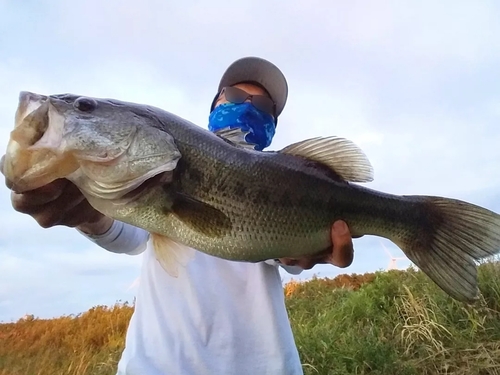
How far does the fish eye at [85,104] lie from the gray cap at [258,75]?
5.95 ft

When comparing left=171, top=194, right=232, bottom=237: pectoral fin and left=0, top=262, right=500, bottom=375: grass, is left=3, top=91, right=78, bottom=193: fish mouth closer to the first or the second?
left=171, top=194, right=232, bottom=237: pectoral fin

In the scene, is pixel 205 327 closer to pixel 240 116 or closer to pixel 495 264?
→ pixel 240 116

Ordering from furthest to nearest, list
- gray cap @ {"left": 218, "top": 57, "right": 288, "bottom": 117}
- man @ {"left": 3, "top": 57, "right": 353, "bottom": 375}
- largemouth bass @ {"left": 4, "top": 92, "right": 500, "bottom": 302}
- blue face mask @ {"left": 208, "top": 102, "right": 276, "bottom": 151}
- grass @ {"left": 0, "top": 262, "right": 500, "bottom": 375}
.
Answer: grass @ {"left": 0, "top": 262, "right": 500, "bottom": 375} → gray cap @ {"left": 218, "top": 57, "right": 288, "bottom": 117} → blue face mask @ {"left": 208, "top": 102, "right": 276, "bottom": 151} → man @ {"left": 3, "top": 57, "right": 353, "bottom": 375} → largemouth bass @ {"left": 4, "top": 92, "right": 500, "bottom": 302}

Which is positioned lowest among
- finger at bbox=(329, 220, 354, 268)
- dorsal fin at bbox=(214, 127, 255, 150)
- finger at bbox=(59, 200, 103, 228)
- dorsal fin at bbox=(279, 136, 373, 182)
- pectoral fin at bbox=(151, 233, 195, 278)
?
finger at bbox=(59, 200, 103, 228)

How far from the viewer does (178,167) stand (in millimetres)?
2443

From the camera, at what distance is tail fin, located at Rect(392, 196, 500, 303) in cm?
271

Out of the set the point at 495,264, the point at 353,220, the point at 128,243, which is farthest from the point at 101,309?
the point at 353,220

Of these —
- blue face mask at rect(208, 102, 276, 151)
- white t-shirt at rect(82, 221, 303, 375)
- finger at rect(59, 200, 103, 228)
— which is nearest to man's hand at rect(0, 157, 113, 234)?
finger at rect(59, 200, 103, 228)

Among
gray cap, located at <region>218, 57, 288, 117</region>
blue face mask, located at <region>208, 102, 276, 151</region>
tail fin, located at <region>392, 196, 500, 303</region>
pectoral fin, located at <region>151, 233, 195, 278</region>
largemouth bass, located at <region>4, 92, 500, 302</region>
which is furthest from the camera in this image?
gray cap, located at <region>218, 57, 288, 117</region>

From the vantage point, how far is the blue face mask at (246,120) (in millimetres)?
3820

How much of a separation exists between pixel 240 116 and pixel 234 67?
61cm

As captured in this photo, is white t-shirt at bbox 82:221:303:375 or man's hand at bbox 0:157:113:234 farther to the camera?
white t-shirt at bbox 82:221:303:375

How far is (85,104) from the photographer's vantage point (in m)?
2.42

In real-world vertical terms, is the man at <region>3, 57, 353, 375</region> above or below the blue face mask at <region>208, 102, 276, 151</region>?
below
